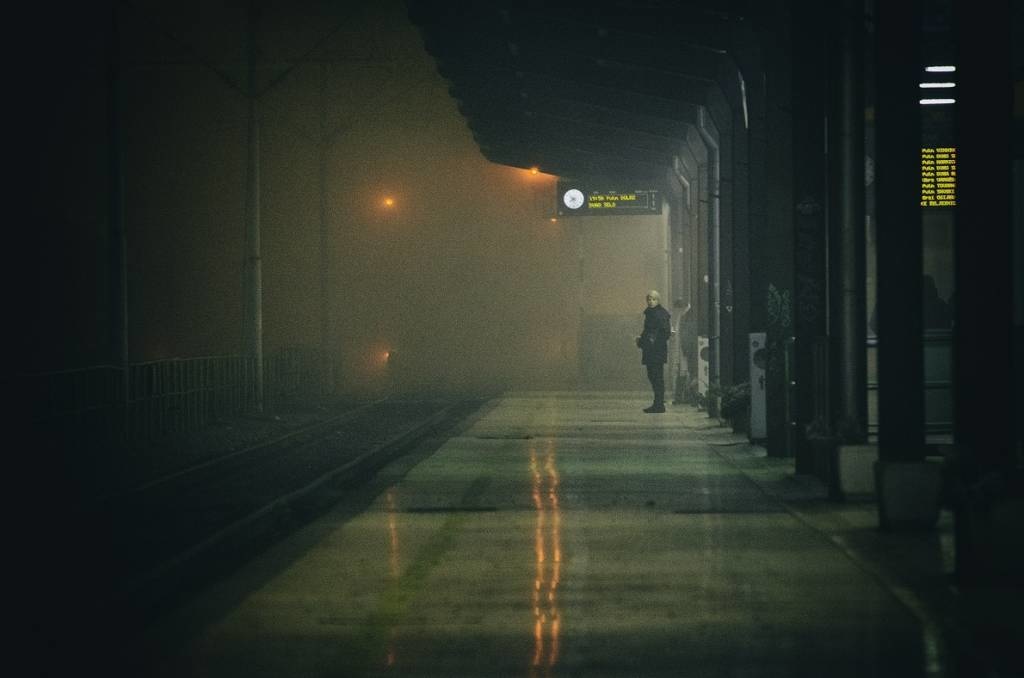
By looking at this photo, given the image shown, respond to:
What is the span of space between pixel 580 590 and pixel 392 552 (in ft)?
7.67

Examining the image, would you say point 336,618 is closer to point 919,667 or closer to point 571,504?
point 919,667

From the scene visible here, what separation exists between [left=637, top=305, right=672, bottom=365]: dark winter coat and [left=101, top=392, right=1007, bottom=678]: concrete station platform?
16.9 m

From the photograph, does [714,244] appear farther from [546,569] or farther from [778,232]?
[546,569]

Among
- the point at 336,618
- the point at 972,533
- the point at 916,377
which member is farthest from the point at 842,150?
the point at 336,618

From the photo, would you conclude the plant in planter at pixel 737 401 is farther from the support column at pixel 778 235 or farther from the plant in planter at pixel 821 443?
the plant in planter at pixel 821 443

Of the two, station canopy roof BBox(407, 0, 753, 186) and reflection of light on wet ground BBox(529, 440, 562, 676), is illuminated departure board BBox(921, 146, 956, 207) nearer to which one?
station canopy roof BBox(407, 0, 753, 186)

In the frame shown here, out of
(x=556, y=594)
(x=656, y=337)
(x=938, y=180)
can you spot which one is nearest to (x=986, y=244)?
(x=556, y=594)

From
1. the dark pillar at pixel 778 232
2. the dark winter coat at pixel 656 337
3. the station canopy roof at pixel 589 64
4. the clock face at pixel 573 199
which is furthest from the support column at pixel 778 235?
the clock face at pixel 573 199

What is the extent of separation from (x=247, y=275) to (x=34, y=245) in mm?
15205

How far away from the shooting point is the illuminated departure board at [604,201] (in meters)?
46.1

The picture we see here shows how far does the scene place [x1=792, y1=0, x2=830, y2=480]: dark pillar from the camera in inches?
719

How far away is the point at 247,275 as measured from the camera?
106 ft

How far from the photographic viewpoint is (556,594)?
10.5 m

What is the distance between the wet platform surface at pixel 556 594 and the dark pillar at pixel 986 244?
1.15 meters
